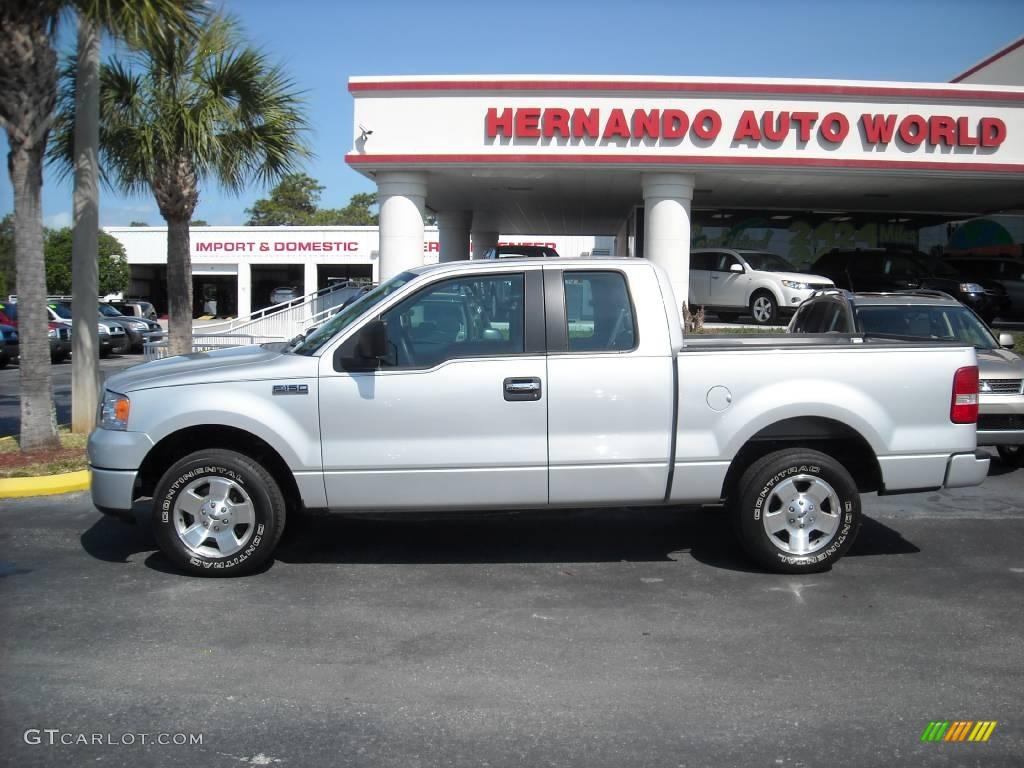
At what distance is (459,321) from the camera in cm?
582

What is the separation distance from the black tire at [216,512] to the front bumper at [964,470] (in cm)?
427

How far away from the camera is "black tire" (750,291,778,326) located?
18.9 metres

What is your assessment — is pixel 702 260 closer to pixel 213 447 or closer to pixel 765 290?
pixel 765 290

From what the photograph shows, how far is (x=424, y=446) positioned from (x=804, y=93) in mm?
14176

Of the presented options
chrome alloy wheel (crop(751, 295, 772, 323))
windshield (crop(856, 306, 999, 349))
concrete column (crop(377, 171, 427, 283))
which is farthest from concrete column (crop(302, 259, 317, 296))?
windshield (crop(856, 306, 999, 349))

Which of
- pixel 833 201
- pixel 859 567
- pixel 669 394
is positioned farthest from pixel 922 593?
pixel 833 201

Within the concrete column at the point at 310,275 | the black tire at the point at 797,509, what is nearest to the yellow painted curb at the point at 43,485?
the black tire at the point at 797,509

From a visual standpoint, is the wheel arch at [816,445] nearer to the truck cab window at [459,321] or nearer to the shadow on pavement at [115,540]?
the truck cab window at [459,321]

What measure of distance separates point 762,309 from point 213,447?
15.2 meters

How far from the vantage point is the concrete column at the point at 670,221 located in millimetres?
17766

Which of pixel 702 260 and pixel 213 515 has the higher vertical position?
pixel 702 260

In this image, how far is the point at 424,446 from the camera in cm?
566

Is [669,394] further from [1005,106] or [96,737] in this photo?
[1005,106]

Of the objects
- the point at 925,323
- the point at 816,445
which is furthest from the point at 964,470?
the point at 925,323
